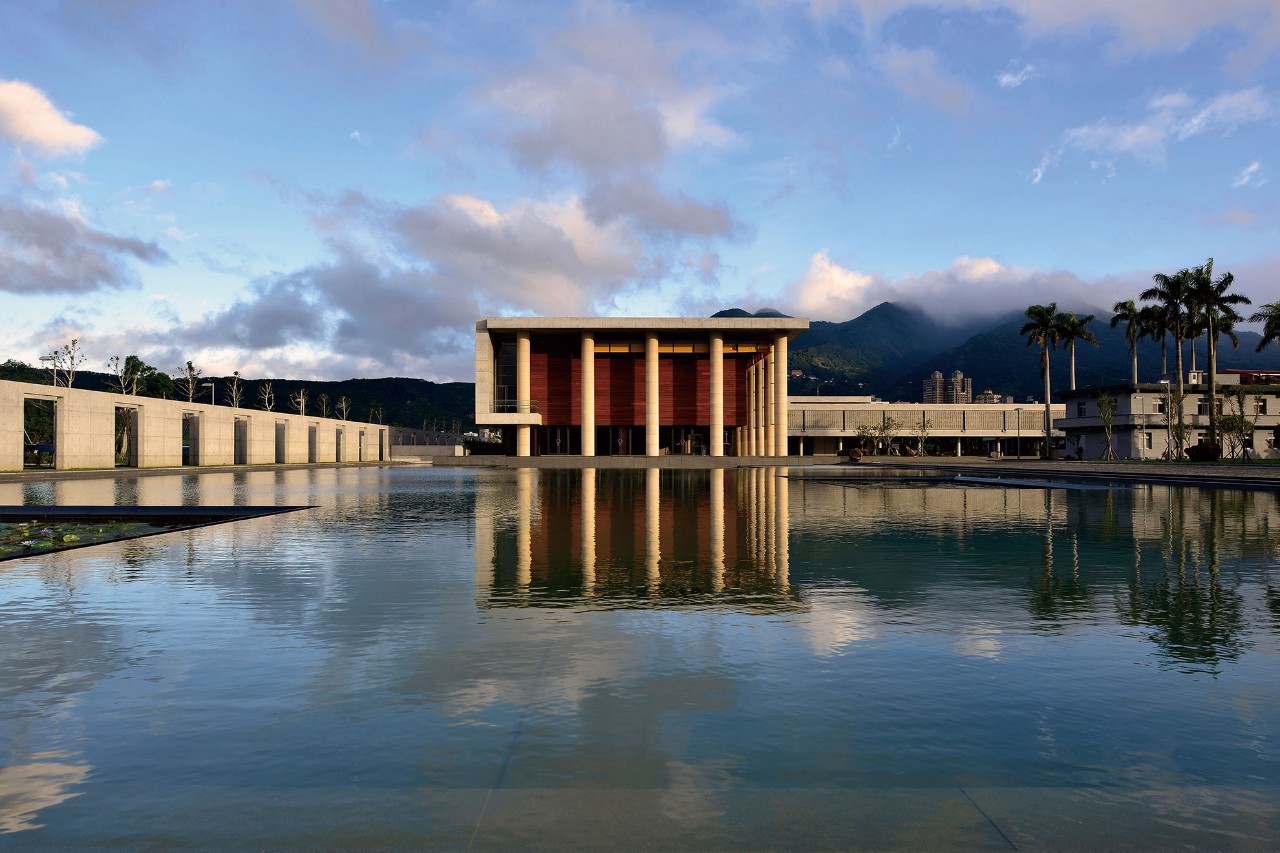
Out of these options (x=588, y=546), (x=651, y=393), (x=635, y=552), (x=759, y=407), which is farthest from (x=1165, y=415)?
(x=635, y=552)

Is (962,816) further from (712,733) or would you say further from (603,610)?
Result: (603,610)

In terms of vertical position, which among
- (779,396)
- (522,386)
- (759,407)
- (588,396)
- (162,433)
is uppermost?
(522,386)

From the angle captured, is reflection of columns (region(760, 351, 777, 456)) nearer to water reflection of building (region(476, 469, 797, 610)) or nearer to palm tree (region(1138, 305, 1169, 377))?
palm tree (region(1138, 305, 1169, 377))

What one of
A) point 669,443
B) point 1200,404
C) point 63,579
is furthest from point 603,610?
point 1200,404

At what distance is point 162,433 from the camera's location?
72375 mm

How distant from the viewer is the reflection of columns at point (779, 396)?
9525 centimetres

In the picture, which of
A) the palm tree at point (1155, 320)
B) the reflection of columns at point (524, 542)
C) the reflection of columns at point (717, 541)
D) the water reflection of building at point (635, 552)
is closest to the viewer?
the water reflection of building at point (635, 552)

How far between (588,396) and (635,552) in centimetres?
7819

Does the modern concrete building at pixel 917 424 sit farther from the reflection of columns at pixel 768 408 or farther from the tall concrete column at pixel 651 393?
the tall concrete column at pixel 651 393

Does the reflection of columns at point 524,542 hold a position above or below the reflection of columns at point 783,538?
above

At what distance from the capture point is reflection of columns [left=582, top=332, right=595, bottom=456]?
307 feet

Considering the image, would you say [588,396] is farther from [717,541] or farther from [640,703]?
[640,703]

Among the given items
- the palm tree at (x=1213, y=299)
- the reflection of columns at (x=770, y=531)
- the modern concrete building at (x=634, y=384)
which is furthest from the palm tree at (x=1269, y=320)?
the reflection of columns at (x=770, y=531)

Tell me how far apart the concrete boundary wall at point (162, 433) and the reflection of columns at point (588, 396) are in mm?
32459
